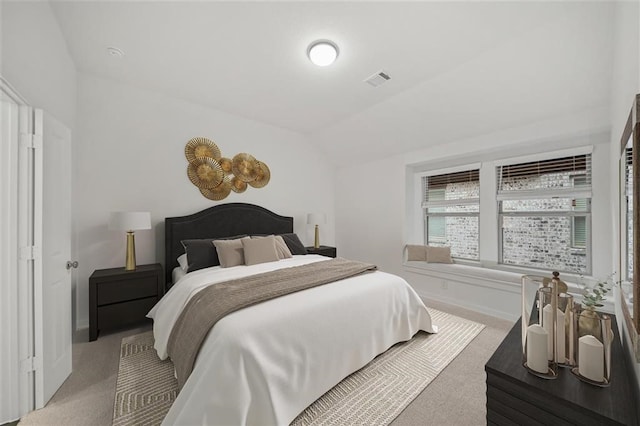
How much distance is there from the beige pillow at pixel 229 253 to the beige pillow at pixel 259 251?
0.06m

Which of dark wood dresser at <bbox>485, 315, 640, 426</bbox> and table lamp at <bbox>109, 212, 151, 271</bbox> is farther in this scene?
table lamp at <bbox>109, 212, 151, 271</bbox>

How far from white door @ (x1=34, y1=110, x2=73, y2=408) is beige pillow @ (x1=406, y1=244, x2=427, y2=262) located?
4067mm

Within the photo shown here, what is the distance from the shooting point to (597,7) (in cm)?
191

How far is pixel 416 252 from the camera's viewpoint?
4.19 meters

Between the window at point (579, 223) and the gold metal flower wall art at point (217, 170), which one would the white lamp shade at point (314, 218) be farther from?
the window at point (579, 223)

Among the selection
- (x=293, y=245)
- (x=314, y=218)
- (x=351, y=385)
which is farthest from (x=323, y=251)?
(x=351, y=385)

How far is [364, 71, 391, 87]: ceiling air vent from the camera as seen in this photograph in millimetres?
2832

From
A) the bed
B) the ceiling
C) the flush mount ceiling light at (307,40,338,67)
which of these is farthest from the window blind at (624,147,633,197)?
the flush mount ceiling light at (307,40,338,67)

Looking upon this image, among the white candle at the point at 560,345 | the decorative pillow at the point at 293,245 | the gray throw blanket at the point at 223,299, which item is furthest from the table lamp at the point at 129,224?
the white candle at the point at 560,345

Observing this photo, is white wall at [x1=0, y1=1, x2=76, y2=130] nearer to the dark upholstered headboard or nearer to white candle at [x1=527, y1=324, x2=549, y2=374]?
the dark upholstered headboard

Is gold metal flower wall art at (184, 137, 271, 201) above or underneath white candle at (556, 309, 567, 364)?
above

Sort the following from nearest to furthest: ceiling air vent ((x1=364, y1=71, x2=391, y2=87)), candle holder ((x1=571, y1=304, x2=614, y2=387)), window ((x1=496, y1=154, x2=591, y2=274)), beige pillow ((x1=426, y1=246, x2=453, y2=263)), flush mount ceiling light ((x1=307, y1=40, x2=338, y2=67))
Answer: candle holder ((x1=571, y1=304, x2=614, y2=387)), flush mount ceiling light ((x1=307, y1=40, x2=338, y2=67)), ceiling air vent ((x1=364, y1=71, x2=391, y2=87)), window ((x1=496, y1=154, x2=591, y2=274)), beige pillow ((x1=426, y1=246, x2=453, y2=263))

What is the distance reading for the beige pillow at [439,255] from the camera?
3930mm

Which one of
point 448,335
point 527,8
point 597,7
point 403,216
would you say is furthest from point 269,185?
point 597,7
